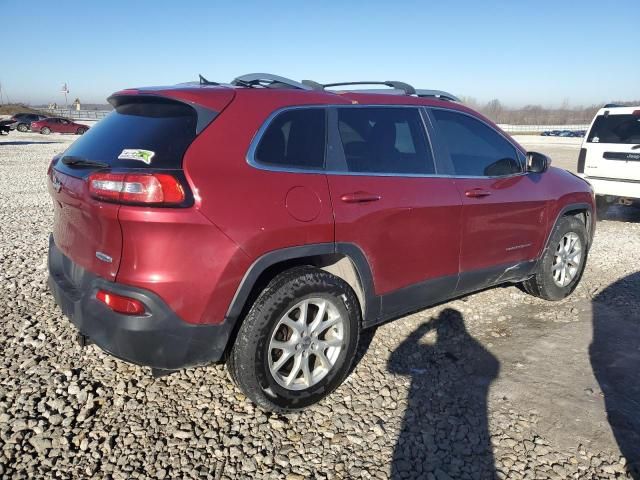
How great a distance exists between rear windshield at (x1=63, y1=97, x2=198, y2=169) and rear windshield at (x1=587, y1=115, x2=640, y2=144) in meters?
7.37

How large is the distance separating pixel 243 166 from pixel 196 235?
438 mm

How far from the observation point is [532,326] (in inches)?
160

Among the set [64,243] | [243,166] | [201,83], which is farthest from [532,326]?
[64,243]

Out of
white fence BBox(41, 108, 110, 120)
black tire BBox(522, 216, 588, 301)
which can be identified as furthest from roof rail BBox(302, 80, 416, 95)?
white fence BBox(41, 108, 110, 120)

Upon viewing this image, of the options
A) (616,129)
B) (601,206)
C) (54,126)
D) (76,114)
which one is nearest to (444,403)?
(616,129)

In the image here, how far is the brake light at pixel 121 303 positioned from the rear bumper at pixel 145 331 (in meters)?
0.02

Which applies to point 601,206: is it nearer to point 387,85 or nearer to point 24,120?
point 387,85

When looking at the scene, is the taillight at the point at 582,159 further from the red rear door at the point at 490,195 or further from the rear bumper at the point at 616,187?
the red rear door at the point at 490,195

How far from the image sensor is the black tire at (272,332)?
2.53 meters

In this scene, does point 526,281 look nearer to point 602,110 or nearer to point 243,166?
point 243,166

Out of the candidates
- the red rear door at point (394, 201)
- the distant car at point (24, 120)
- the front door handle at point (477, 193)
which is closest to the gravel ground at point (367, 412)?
the red rear door at point (394, 201)

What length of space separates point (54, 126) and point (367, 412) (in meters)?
38.7

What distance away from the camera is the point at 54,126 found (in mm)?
35125

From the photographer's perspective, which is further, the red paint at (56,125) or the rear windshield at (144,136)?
the red paint at (56,125)
